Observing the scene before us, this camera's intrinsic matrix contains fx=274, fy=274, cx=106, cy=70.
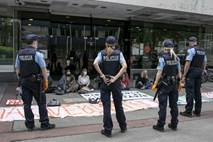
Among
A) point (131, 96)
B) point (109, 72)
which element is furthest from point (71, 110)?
point (131, 96)

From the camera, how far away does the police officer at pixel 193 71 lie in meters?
6.84

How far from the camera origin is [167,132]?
18.5 feet

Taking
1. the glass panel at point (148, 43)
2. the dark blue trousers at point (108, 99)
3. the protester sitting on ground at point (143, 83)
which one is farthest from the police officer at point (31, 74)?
the glass panel at point (148, 43)

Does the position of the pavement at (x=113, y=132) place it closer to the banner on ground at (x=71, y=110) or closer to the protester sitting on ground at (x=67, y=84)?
the banner on ground at (x=71, y=110)

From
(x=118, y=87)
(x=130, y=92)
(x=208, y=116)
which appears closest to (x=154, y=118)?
(x=208, y=116)

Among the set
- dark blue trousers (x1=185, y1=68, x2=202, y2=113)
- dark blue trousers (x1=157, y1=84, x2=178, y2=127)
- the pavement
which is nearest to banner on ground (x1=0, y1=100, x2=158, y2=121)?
the pavement

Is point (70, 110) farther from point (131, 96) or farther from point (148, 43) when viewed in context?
point (148, 43)

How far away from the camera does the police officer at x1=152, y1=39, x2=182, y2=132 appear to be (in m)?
5.63

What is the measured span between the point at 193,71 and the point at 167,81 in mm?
1607

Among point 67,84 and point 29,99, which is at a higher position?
point 29,99

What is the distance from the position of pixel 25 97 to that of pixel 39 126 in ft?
2.59

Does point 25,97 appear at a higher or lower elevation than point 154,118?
higher

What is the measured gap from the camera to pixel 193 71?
6918mm

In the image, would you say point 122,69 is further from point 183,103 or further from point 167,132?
point 183,103
